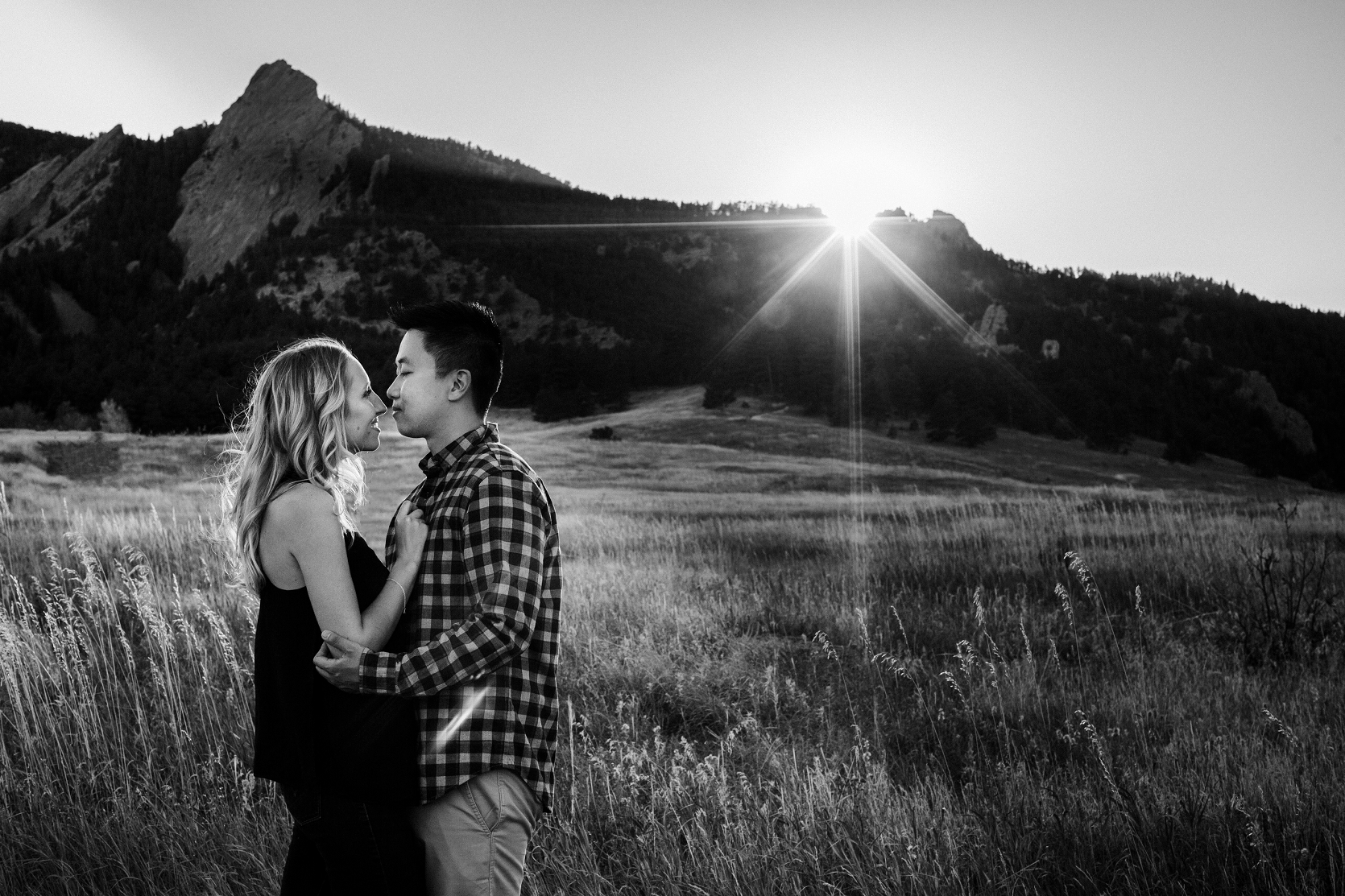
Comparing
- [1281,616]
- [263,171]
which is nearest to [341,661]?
[1281,616]

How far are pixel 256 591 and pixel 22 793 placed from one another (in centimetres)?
289

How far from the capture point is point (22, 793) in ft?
12.1

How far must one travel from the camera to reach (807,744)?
427 cm

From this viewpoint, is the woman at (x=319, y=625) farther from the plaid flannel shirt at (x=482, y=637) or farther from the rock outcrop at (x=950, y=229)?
the rock outcrop at (x=950, y=229)

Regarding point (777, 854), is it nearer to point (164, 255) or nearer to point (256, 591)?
point (256, 591)

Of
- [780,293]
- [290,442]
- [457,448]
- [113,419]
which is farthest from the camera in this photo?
[780,293]

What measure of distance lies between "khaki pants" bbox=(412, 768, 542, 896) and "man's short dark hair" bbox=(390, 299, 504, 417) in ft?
2.93

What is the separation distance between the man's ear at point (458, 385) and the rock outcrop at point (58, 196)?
388ft

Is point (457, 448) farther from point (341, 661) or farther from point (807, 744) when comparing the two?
point (807, 744)

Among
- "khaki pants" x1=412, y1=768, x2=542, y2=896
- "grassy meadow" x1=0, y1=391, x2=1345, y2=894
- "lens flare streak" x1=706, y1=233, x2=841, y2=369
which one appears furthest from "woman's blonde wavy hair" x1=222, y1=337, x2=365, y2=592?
"lens flare streak" x1=706, y1=233, x2=841, y2=369

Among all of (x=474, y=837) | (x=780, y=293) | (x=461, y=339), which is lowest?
(x=474, y=837)

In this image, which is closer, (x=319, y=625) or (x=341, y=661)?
(x=341, y=661)

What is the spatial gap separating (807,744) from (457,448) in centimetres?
299

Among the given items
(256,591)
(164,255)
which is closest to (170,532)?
(256,591)
